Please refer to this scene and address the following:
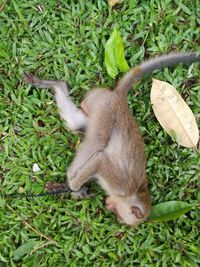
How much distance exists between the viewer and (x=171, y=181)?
19.1 feet

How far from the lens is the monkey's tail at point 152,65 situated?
5594 millimetres

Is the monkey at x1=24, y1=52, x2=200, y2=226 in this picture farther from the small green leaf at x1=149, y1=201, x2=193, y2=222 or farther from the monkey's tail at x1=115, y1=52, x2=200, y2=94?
the small green leaf at x1=149, y1=201, x2=193, y2=222

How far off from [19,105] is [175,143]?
1.45m

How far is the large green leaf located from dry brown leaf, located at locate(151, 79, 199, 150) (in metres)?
0.36

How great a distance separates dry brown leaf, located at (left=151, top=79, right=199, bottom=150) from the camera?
570 centimetres

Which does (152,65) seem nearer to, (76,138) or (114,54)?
(114,54)

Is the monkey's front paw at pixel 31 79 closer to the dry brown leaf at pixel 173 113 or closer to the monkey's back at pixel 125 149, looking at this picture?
the monkey's back at pixel 125 149

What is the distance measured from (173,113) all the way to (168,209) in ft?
2.80

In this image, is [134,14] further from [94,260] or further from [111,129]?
[94,260]

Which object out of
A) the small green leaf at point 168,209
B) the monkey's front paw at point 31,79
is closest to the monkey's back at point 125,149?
the small green leaf at point 168,209

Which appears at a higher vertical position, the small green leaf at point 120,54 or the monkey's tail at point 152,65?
the small green leaf at point 120,54

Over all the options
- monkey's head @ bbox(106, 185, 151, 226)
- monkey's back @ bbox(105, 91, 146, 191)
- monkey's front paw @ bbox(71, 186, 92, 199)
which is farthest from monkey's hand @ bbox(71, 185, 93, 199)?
monkey's back @ bbox(105, 91, 146, 191)

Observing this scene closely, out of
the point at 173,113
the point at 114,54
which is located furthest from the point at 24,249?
the point at 114,54

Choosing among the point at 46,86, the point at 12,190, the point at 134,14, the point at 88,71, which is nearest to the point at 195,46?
the point at 134,14
